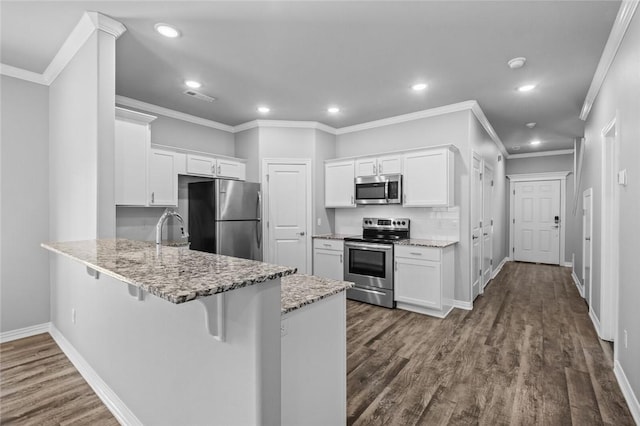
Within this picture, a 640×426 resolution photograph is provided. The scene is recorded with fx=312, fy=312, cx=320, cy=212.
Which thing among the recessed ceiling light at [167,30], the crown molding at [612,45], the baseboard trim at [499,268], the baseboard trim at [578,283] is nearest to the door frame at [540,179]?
the baseboard trim at [499,268]

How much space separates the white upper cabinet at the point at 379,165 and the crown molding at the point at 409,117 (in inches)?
26.2

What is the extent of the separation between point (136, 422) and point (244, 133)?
4.17 meters

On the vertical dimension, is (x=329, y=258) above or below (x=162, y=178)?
below

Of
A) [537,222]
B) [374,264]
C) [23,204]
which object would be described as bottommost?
[374,264]

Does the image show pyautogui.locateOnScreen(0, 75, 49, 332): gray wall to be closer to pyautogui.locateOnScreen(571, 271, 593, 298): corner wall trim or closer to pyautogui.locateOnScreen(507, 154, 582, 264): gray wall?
pyautogui.locateOnScreen(571, 271, 593, 298): corner wall trim

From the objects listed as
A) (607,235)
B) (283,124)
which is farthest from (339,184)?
(607,235)

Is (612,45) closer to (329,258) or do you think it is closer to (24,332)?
(329,258)

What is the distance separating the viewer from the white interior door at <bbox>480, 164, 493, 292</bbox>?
16.4ft

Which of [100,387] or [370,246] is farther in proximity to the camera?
[370,246]

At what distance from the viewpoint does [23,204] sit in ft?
10.2

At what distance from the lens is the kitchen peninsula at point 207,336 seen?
108 cm

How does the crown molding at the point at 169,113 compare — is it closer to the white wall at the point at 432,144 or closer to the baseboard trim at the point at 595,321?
the white wall at the point at 432,144

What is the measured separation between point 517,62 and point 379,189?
217 cm

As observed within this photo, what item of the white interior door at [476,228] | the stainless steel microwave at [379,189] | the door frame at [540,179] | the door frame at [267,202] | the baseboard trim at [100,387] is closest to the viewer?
the baseboard trim at [100,387]
